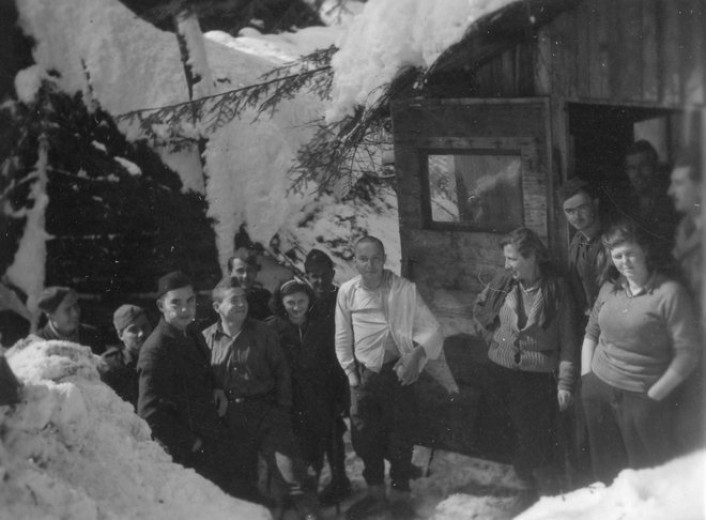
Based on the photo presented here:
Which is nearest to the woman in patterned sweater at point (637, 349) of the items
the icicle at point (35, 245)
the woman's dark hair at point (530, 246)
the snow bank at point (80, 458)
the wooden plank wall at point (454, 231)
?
the woman's dark hair at point (530, 246)

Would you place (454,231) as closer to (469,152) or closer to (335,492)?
(469,152)

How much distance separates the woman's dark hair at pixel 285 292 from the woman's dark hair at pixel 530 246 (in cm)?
137

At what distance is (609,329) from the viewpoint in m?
4.29

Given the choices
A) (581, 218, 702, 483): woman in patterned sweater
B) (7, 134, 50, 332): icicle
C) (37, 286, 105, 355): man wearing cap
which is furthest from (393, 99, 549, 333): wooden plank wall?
(7, 134, 50, 332): icicle

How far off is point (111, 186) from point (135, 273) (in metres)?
0.85

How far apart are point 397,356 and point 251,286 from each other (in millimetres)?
1237

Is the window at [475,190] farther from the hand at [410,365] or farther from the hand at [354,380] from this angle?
the hand at [354,380]

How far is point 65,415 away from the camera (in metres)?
2.70

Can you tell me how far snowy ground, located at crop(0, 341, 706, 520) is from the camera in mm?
2461

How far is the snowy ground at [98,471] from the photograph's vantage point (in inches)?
96.9

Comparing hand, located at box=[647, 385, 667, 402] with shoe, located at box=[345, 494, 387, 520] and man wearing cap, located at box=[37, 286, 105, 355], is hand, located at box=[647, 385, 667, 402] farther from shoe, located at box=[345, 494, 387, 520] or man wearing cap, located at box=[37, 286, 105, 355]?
man wearing cap, located at box=[37, 286, 105, 355]

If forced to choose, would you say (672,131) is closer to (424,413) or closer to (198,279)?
(424,413)

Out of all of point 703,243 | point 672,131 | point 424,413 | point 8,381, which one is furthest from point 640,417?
point 672,131

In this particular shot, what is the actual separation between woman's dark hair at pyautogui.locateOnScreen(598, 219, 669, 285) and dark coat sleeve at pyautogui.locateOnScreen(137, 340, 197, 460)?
97.8 inches
